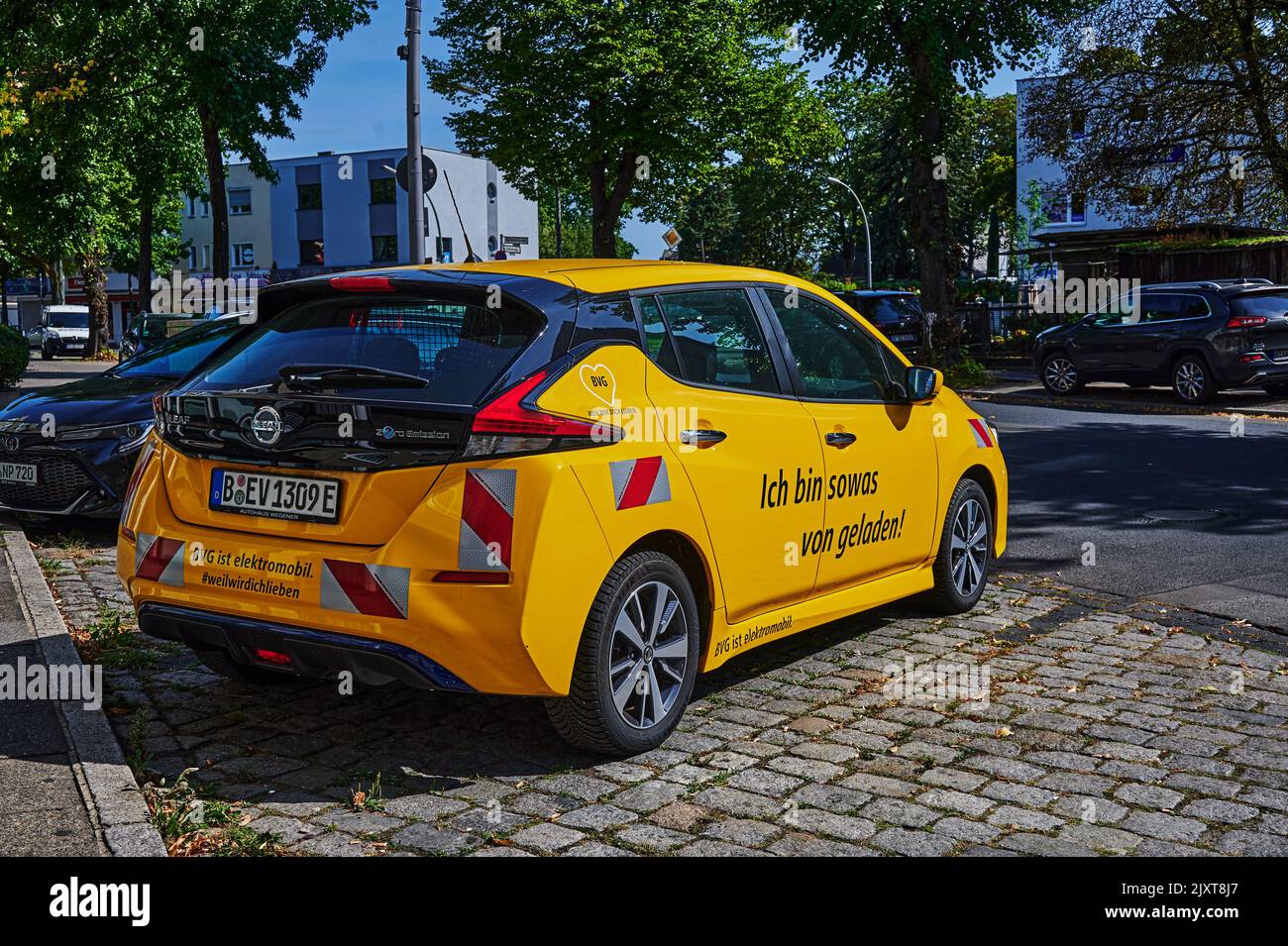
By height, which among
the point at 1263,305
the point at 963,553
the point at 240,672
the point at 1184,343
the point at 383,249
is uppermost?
the point at 383,249

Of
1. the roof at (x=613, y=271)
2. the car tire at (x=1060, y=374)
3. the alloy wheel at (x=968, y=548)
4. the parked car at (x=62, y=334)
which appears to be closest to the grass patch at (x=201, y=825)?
the roof at (x=613, y=271)

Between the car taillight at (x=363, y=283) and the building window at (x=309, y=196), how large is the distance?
76.7 metres

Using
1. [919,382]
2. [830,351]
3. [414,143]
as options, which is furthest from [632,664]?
[414,143]

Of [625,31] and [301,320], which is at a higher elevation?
[625,31]

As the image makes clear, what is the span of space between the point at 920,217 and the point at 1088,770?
77.6 ft

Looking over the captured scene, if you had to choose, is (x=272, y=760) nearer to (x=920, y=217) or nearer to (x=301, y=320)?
(x=301, y=320)

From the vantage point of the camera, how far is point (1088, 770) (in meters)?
4.74

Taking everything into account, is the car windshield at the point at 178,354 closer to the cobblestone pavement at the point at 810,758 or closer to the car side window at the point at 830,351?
the cobblestone pavement at the point at 810,758

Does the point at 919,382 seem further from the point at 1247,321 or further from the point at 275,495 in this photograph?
the point at 1247,321

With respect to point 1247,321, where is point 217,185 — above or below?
above

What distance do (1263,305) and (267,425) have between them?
1960 cm

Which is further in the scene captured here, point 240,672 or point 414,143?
point 414,143

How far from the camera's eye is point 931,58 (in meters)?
26.2
